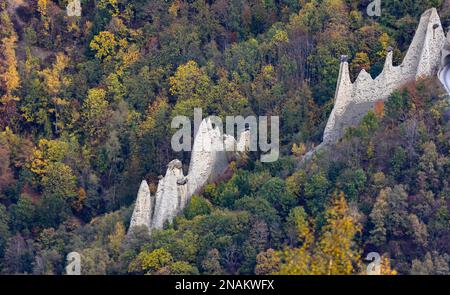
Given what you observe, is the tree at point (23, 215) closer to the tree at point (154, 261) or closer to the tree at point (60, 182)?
the tree at point (60, 182)

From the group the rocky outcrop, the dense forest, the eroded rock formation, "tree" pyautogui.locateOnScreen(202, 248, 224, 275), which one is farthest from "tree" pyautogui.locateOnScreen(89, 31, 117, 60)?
"tree" pyautogui.locateOnScreen(202, 248, 224, 275)

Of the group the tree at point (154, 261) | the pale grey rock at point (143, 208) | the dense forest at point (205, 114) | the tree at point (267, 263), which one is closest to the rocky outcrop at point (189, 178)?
the pale grey rock at point (143, 208)

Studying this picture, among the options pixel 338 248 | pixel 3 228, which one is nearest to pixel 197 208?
pixel 3 228

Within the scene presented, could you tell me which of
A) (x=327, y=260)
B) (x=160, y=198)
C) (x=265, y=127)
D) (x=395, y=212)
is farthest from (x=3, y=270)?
(x=327, y=260)

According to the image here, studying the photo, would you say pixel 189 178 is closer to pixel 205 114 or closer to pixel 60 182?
pixel 205 114

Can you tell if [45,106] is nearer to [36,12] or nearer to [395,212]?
[36,12]

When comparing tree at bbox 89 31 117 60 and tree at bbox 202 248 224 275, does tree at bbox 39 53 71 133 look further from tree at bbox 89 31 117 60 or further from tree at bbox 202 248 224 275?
tree at bbox 202 248 224 275
